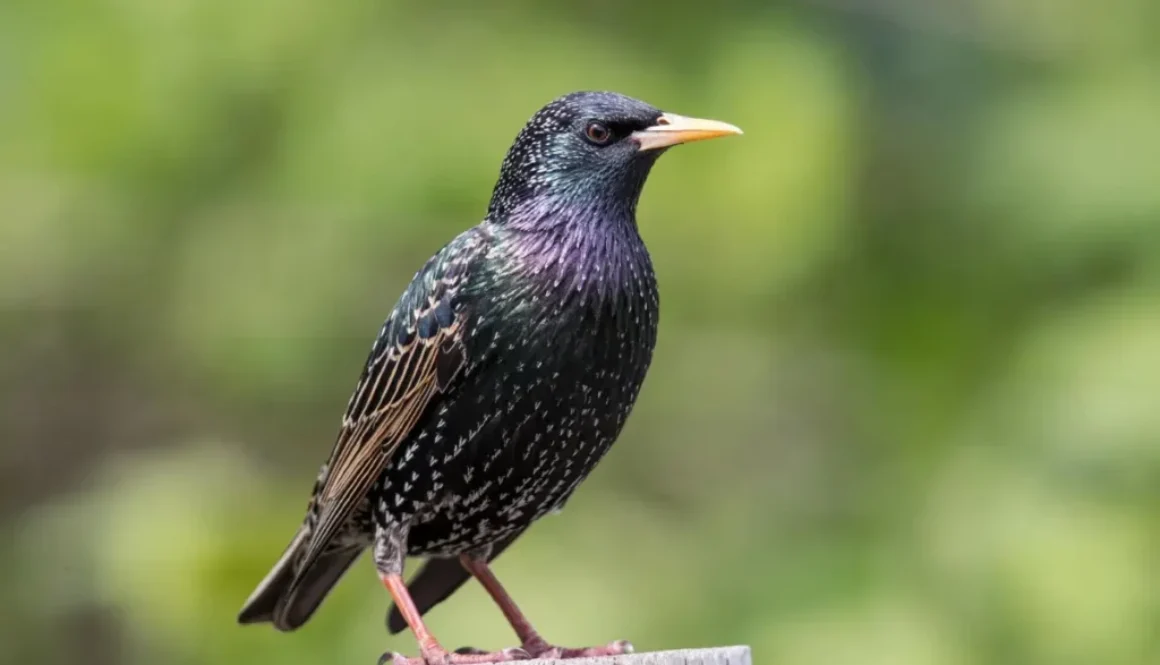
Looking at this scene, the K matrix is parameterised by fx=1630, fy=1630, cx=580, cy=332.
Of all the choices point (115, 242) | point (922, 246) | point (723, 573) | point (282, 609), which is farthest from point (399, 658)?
point (922, 246)

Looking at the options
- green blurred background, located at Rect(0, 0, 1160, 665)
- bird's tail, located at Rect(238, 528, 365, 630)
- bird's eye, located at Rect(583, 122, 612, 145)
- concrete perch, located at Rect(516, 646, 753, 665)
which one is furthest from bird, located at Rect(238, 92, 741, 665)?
green blurred background, located at Rect(0, 0, 1160, 665)

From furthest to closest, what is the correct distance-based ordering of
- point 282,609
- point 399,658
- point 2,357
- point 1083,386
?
point 2,357, point 1083,386, point 282,609, point 399,658

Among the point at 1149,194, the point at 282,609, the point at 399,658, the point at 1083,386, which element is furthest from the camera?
the point at 1149,194

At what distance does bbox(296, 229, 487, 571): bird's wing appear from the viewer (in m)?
3.48

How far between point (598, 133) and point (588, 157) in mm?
59

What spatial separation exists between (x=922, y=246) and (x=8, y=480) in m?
3.65

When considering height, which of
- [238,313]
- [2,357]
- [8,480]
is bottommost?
[8,480]

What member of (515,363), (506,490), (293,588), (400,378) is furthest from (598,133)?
(293,588)

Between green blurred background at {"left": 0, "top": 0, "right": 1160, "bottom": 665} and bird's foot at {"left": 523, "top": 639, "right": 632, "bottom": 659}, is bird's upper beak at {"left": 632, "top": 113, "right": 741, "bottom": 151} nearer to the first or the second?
bird's foot at {"left": 523, "top": 639, "right": 632, "bottom": 659}

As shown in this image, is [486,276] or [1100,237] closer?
[486,276]

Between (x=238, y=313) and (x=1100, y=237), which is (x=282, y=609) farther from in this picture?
(x=1100, y=237)

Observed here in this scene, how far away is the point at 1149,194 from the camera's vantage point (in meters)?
5.32

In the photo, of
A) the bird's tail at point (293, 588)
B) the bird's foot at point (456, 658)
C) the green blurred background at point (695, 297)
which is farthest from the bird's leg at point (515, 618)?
the green blurred background at point (695, 297)

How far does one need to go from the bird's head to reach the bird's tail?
97 cm
